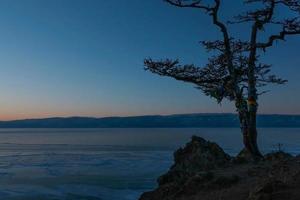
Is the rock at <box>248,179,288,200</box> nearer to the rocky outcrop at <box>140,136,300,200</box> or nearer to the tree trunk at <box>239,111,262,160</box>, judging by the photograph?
the rocky outcrop at <box>140,136,300,200</box>

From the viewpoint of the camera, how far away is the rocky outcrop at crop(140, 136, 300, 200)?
8.82 m

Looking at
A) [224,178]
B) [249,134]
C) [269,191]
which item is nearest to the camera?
[269,191]

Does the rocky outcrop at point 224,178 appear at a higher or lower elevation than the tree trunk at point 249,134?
lower

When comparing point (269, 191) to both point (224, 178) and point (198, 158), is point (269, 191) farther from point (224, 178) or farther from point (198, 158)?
point (198, 158)

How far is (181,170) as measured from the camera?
15078mm

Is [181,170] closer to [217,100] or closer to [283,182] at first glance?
[217,100]

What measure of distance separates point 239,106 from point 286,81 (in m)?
2.07

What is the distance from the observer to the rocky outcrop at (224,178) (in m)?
8.82

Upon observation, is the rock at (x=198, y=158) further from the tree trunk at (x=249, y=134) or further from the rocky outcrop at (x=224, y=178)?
the tree trunk at (x=249, y=134)

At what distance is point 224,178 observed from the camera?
11.1 metres

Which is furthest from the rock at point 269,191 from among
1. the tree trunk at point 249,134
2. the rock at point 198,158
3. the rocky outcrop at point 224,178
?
the tree trunk at point 249,134

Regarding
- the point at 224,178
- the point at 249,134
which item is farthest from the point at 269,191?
the point at 249,134

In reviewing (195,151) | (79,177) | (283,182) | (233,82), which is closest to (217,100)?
(233,82)

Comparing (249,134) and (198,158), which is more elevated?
(249,134)
